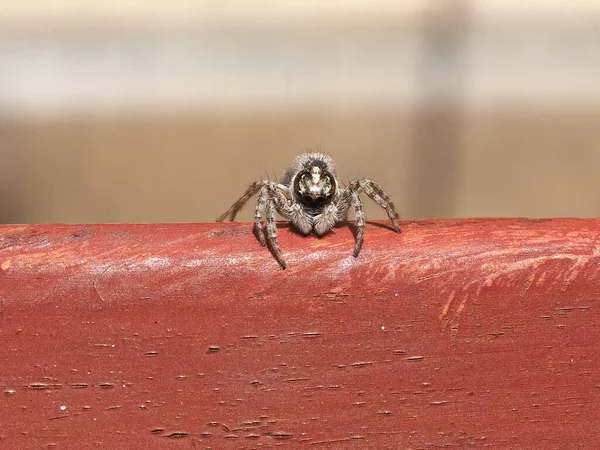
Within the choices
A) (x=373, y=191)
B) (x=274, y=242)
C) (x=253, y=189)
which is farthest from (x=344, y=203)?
(x=274, y=242)

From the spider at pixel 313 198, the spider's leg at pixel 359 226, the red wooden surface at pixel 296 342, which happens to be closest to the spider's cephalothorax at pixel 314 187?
the spider at pixel 313 198

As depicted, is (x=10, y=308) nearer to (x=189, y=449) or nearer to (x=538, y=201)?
(x=189, y=449)

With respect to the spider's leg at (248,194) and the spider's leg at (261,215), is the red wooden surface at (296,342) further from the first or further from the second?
the spider's leg at (248,194)

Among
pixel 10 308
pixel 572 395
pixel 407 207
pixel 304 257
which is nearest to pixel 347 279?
pixel 304 257

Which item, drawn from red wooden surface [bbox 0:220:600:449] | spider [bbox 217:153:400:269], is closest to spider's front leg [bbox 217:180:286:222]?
spider [bbox 217:153:400:269]

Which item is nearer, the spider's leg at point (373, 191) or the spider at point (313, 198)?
the spider at point (313, 198)

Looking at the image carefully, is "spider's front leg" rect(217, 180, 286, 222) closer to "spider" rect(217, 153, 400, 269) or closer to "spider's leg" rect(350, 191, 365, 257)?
"spider" rect(217, 153, 400, 269)

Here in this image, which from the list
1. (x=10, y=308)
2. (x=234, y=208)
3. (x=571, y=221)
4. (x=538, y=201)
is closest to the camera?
(x=10, y=308)
